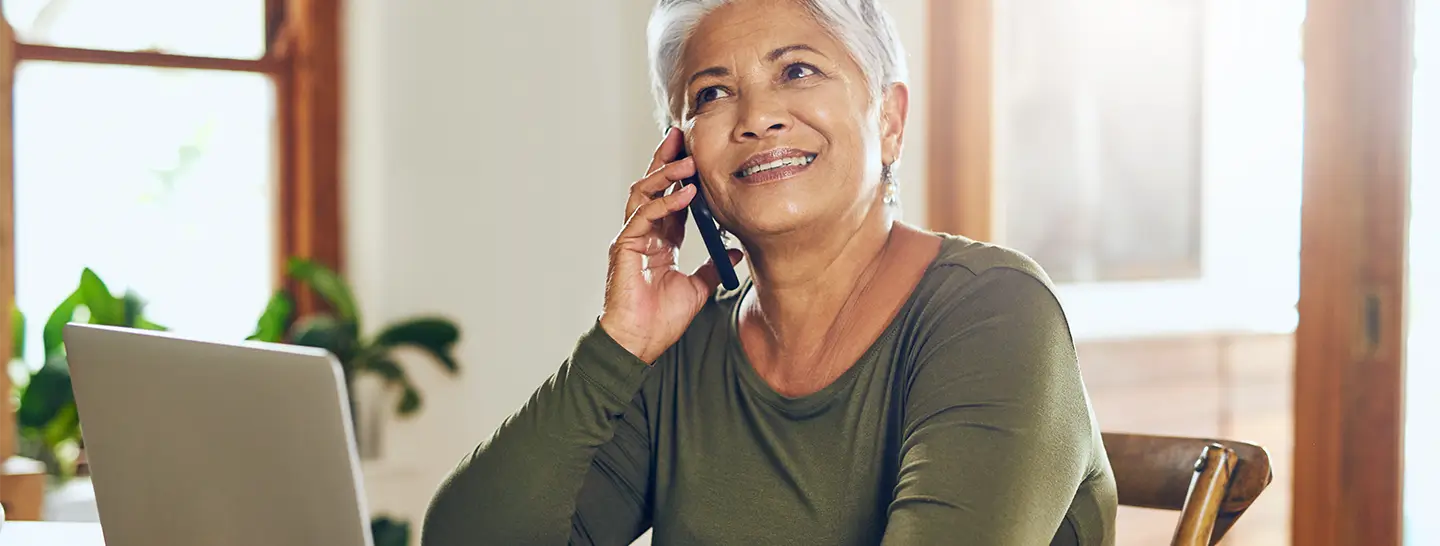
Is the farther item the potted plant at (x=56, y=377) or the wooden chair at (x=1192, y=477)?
the potted plant at (x=56, y=377)

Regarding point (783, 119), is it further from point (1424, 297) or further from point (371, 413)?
point (371, 413)

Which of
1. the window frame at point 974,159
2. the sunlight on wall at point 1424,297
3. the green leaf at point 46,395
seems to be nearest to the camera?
the sunlight on wall at point 1424,297

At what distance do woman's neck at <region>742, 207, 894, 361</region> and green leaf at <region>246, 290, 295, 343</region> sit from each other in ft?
6.81

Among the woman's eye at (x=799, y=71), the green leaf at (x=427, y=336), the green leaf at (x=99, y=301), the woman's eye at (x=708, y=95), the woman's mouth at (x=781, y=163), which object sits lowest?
the green leaf at (x=427, y=336)

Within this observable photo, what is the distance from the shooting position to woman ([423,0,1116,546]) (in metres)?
1.28

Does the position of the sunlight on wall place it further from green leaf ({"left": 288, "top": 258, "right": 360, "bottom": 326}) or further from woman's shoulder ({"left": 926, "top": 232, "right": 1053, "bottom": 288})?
green leaf ({"left": 288, "top": 258, "right": 360, "bottom": 326})

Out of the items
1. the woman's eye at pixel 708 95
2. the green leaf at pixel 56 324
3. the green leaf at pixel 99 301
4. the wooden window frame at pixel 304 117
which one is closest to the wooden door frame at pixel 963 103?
the woman's eye at pixel 708 95

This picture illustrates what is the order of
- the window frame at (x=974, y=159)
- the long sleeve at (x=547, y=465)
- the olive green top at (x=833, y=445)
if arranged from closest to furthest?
the olive green top at (x=833, y=445) → the long sleeve at (x=547, y=465) → the window frame at (x=974, y=159)

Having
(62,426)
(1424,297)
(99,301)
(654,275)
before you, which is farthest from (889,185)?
(62,426)

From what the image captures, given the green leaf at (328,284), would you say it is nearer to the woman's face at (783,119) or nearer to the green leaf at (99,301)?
the green leaf at (99,301)

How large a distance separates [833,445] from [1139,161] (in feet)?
5.69

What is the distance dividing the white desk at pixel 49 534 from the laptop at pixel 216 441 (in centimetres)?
35

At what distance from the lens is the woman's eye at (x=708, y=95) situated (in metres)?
1.48

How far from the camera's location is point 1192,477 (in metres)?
1.33
